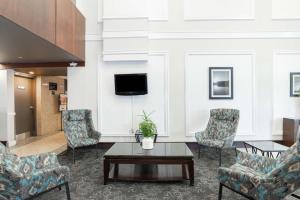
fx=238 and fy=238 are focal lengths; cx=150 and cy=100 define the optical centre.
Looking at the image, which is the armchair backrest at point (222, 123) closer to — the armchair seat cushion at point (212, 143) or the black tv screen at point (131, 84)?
the armchair seat cushion at point (212, 143)

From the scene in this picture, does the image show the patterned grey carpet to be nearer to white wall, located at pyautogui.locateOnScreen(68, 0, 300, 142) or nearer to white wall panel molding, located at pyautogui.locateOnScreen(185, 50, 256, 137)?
white wall panel molding, located at pyautogui.locateOnScreen(185, 50, 256, 137)

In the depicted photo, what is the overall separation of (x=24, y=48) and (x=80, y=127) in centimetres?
203

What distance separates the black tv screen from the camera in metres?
5.86

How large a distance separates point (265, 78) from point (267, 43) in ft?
2.90

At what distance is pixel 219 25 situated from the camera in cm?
602

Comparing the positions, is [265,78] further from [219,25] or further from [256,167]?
[256,167]

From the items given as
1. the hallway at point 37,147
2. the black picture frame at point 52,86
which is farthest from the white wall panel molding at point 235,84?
the black picture frame at point 52,86

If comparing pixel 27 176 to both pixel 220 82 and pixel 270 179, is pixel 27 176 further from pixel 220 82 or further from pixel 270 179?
pixel 220 82

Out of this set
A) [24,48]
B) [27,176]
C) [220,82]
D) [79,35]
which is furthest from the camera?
[220,82]

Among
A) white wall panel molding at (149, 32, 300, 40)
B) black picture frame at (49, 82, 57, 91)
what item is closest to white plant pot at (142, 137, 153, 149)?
white wall panel molding at (149, 32, 300, 40)

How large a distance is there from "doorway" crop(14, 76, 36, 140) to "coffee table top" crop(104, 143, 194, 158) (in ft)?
16.5

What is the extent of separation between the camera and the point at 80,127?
18.0 feet

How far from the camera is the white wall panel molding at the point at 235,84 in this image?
5.99 metres

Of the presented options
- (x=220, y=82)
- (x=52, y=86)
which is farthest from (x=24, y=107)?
(x=220, y=82)
